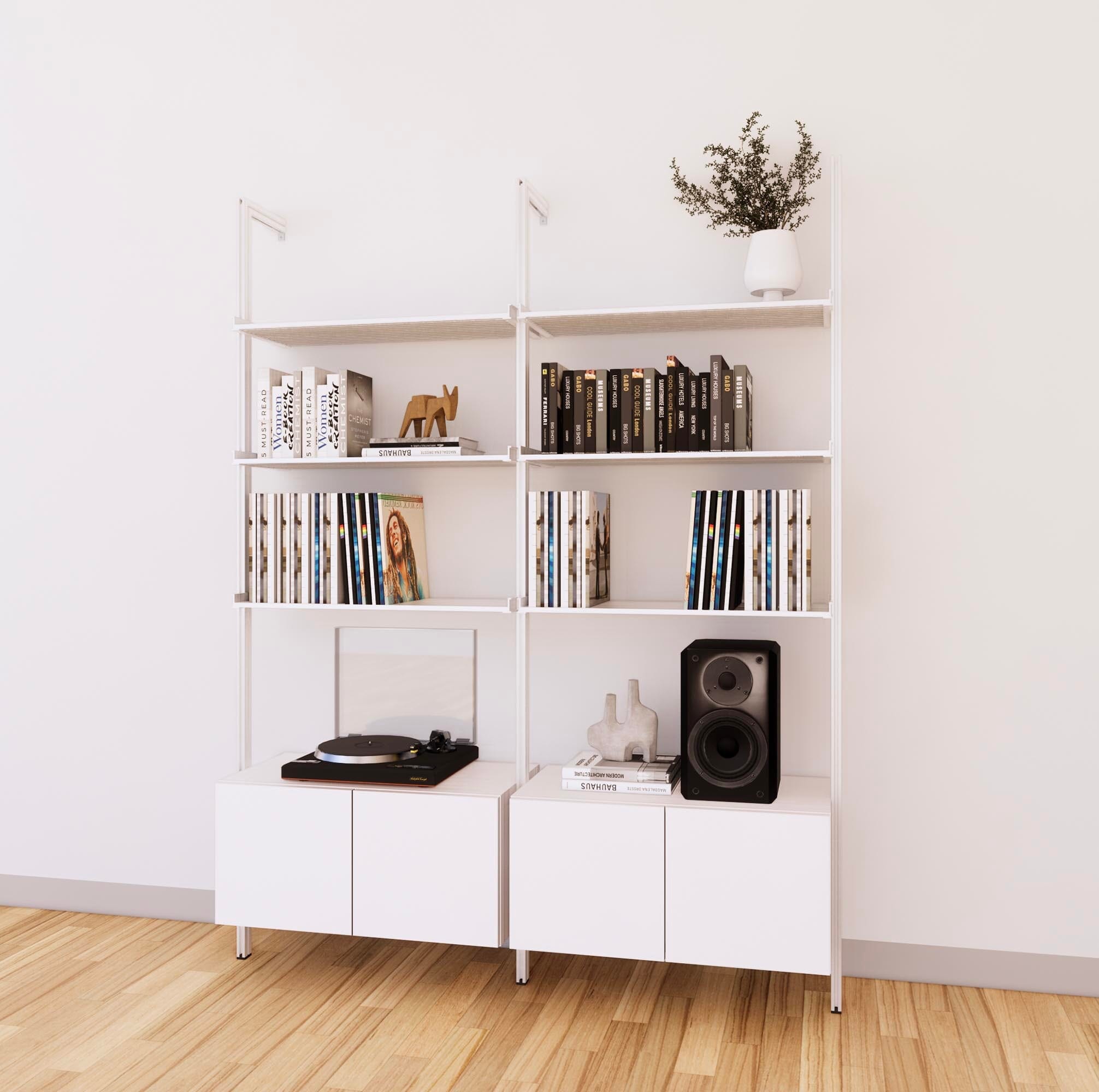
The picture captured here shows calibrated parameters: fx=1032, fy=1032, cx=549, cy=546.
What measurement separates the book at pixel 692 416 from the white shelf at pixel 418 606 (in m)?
0.62

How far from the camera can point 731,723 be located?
2543 millimetres

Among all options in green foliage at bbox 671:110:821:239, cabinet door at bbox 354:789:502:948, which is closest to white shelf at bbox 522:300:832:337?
green foliage at bbox 671:110:821:239

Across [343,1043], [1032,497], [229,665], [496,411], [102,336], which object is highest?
[102,336]

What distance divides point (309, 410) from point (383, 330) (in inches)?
11.9

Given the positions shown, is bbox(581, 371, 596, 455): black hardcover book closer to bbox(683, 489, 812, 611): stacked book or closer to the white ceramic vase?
bbox(683, 489, 812, 611): stacked book

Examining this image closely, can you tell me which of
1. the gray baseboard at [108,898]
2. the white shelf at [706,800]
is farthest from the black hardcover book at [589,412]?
the gray baseboard at [108,898]

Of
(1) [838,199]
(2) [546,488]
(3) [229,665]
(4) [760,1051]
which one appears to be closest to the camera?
(4) [760,1051]

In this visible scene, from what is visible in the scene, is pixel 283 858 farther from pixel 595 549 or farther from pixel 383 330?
pixel 383 330

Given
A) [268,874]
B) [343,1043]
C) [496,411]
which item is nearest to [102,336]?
[496,411]

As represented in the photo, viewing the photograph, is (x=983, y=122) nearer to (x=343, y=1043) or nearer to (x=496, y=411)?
(x=496, y=411)

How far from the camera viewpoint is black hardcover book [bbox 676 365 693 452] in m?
2.63

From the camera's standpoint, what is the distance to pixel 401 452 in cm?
277

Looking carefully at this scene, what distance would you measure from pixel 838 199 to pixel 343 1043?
2414mm

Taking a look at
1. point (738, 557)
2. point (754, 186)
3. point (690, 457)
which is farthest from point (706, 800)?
point (754, 186)
